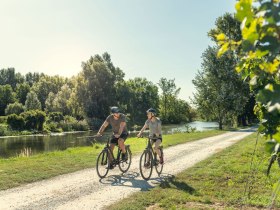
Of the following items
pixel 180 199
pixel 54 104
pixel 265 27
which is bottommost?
pixel 180 199

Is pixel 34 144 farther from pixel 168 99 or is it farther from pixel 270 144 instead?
pixel 168 99

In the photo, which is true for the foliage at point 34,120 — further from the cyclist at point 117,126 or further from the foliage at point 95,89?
the cyclist at point 117,126

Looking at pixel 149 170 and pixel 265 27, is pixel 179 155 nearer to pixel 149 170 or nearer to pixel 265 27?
pixel 149 170

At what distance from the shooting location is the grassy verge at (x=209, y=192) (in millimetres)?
8578

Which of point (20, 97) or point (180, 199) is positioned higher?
point (20, 97)

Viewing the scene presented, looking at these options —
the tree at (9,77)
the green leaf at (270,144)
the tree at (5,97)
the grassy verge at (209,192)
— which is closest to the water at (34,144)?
the grassy verge at (209,192)

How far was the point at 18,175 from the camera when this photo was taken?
12.1 meters

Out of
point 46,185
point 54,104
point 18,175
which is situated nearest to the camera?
point 46,185

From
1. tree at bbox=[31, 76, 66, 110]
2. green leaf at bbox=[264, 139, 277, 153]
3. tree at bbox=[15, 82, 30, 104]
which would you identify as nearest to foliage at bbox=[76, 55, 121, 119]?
tree at bbox=[31, 76, 66, 110]

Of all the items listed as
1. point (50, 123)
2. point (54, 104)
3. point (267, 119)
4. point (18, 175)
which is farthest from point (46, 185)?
point (54, 104)

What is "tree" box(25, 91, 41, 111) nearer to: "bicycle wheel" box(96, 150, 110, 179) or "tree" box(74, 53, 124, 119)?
"tree" box(74, 53, 124, 119)

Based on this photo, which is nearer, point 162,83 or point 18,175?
point 18,175

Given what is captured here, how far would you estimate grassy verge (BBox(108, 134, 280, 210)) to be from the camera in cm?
858

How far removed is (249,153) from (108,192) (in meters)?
9.84
